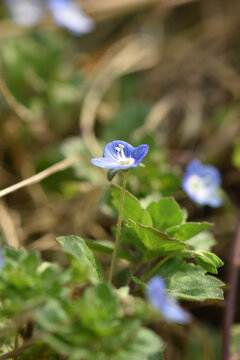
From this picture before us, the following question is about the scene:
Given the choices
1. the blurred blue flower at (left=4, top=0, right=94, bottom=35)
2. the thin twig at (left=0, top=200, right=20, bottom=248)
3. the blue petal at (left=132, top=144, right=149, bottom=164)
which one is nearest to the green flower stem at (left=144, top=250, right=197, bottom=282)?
the blue petal at (left=132, top=144, right=149, bottom=164)

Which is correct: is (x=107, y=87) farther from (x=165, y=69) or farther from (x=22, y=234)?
(x=22, y=234)

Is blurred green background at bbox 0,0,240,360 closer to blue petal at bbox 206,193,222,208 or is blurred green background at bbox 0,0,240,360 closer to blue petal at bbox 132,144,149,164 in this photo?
blue petal at bbox 206,193,222,208

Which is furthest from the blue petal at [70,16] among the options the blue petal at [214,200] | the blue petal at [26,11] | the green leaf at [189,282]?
the green leaf at [189,282]

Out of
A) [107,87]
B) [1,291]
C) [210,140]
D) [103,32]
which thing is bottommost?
[1,291]

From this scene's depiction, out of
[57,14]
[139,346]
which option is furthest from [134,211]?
[57,14]

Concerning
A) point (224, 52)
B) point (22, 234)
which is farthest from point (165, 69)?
point (22, 234)

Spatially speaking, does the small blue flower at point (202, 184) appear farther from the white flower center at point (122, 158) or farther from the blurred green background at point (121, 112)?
the white flower center at point (122, 158)
